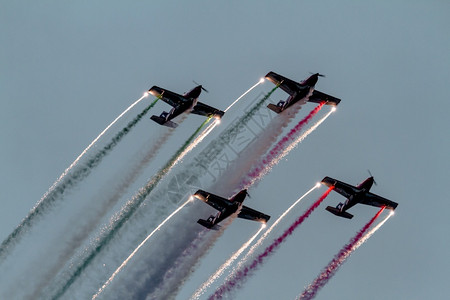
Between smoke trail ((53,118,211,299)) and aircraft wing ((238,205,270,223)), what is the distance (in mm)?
8311

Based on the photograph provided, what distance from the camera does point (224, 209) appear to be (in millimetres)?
90750

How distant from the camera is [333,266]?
93.1 metres

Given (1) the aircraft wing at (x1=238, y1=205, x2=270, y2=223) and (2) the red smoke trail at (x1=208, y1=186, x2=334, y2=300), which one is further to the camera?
(1) the aircraft wing at (x1=238, y1=205, x2=270, y2=223)

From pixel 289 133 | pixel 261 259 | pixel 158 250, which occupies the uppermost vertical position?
pixel 289 133

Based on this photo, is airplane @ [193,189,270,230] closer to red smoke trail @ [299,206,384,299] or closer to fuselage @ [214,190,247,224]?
fuselage @ [214,190,247,224]

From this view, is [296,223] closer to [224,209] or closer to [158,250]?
[224,209]

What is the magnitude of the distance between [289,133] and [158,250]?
17.7 metres

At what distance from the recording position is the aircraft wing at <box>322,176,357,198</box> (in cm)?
9731

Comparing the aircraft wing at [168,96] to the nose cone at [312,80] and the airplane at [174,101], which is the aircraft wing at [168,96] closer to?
the airplane at [174,101]

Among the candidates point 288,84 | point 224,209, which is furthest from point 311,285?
point 288,84

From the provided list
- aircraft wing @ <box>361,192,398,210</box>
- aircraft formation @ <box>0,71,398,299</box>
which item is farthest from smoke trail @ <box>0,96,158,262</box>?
aircraft wing @ <box>361,192,398,210</box>

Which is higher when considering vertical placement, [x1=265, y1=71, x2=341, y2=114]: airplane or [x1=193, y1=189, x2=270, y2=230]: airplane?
[x1=265, y1=71, x2=341, y2=114]: airplane

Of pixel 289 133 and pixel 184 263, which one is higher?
pixel 289 133

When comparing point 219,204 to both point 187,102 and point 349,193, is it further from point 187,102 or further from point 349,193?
point 349,193
